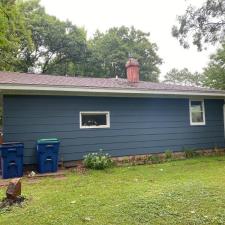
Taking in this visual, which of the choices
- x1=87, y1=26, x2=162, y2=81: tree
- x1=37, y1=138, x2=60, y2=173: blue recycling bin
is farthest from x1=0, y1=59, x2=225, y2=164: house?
x1=87, y1=26, x2=162, y2=81: tree

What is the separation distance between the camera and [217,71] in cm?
2281

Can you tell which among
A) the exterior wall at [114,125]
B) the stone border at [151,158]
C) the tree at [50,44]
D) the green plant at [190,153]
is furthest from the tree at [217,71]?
the green plant at [190,153]

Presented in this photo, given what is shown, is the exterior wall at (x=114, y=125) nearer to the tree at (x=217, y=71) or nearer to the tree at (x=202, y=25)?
the tree at (x=202, y=25)

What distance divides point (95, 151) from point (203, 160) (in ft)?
12.4

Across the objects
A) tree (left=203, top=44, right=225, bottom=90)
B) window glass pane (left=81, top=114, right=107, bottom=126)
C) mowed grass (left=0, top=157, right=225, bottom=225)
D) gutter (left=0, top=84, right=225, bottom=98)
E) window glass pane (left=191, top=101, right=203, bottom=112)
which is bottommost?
mowed grass (left=0, top=157, right=225, bottom=225)

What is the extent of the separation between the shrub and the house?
0.62 m

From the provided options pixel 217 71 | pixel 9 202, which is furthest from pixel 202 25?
pixel 9 202

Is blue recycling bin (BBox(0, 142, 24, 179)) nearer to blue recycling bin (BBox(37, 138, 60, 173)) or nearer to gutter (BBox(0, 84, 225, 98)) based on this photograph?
blue recycling bin (BBox(37, 138, 60, 173))

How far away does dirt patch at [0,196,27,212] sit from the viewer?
187 inches

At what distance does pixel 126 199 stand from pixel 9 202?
2.00 meters

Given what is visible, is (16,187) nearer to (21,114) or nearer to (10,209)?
(10,209)

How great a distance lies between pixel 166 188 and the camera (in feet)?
19.2

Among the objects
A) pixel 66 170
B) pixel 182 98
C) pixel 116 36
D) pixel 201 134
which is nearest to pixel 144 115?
pixel 182 98

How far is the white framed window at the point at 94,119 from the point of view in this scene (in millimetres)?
9606
